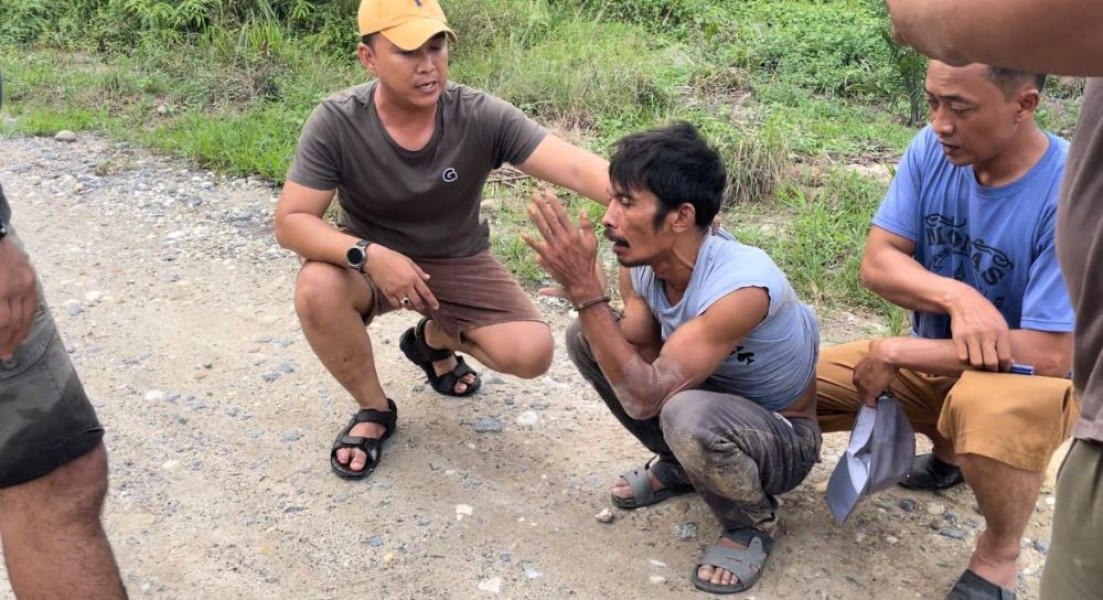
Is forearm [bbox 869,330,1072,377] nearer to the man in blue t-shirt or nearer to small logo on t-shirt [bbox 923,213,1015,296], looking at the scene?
the man in blue t-shirt

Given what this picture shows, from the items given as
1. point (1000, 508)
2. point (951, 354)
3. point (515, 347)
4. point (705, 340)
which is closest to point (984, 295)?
point (951, 354)

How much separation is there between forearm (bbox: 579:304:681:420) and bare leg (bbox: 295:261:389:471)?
1.03 meters

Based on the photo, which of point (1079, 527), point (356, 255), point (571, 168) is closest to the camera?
point (1079, 527)

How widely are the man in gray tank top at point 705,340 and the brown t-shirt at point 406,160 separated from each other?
0.79 m

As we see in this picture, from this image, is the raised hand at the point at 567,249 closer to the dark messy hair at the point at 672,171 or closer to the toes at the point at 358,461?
the dark messy hair at the point at 672,171

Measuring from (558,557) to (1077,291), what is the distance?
1.96 meters

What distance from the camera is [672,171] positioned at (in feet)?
9.94

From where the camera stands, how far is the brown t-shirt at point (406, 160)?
149 inches

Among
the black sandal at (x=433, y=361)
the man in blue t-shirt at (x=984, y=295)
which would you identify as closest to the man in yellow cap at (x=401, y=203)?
the black sandal at (x=433, y=361)

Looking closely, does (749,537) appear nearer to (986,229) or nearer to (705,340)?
(705,340)

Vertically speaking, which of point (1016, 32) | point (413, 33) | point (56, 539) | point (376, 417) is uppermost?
point (1016, 32)

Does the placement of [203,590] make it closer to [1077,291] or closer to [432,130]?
[432,130]

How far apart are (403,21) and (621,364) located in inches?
58.8

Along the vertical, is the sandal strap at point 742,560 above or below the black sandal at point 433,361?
above
